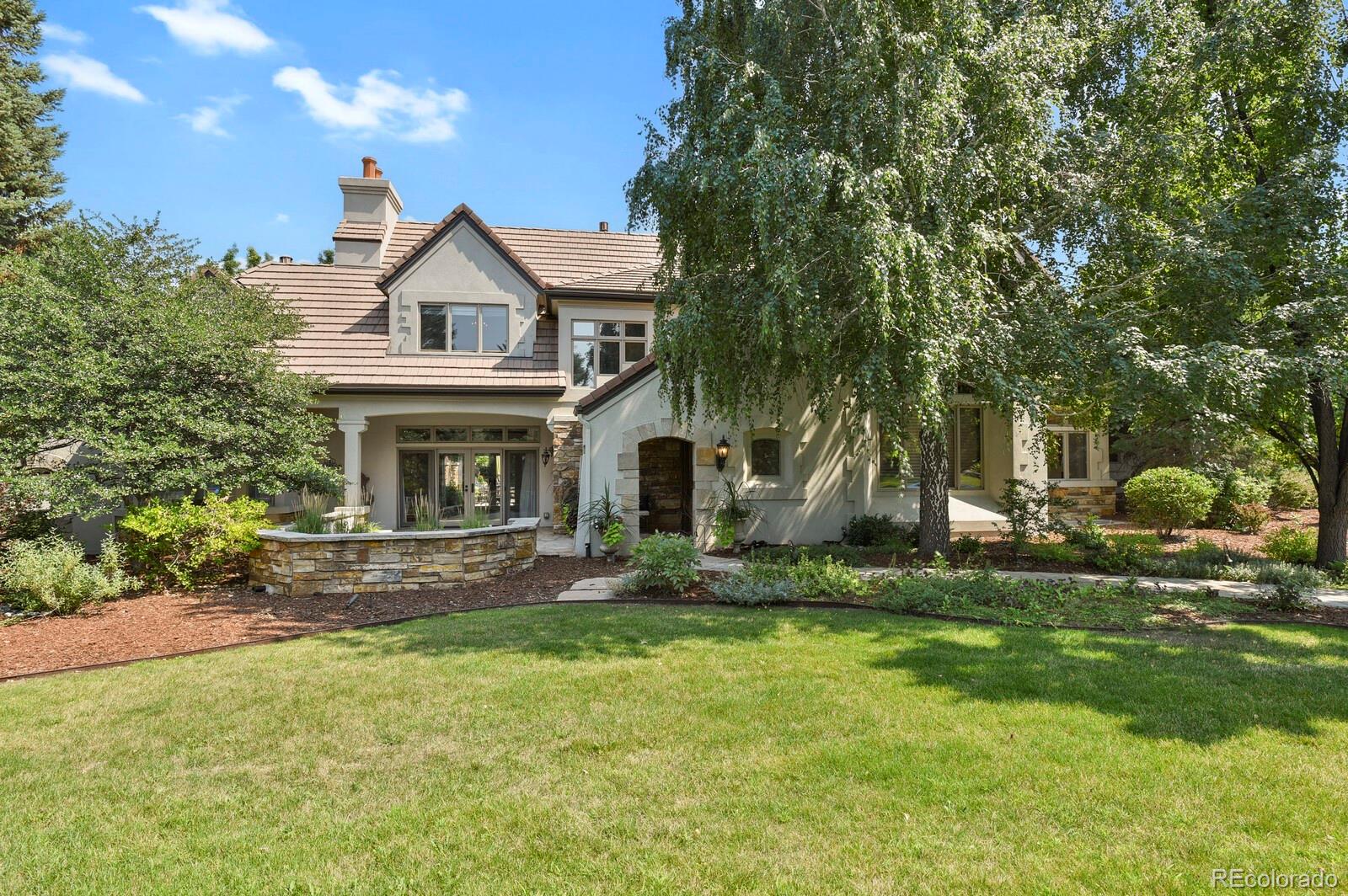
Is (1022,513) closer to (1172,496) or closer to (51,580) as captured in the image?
(1172,496)

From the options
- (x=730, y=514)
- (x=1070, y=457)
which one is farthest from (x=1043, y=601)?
(x=1070, y=457)

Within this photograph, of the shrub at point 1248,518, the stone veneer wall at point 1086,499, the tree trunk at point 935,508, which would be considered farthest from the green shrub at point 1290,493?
the tree trunk at point 935,508

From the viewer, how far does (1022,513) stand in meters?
11.9

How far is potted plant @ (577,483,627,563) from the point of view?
37.0 feet

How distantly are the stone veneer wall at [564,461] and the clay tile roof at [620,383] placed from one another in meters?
2.85

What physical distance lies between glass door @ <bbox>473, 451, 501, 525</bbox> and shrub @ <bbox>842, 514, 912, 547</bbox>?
8.71 meters

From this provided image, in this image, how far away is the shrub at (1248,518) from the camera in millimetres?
14164

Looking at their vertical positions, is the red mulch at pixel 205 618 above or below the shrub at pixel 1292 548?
below

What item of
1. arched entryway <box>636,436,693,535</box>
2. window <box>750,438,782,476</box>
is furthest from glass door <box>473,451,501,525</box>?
window <box>750,438,782,476</box>

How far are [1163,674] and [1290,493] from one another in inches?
614

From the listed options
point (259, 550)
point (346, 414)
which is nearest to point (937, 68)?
point (259, 550)

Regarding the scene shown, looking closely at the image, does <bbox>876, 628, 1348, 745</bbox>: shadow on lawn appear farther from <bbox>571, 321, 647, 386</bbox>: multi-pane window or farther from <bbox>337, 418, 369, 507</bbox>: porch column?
<bbox>337, 418, 369, 507</bbox>: porch column

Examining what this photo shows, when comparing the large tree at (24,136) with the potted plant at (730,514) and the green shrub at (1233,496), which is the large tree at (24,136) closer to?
the potted plant at (730,514)

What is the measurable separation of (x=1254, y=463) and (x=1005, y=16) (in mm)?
13343
